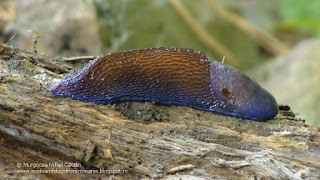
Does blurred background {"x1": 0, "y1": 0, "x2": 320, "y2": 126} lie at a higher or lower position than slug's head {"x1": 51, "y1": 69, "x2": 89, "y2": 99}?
higher

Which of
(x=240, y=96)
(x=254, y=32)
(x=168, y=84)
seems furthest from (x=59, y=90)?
(x=254, y=32)

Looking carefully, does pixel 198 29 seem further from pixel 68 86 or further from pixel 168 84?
pixel 68 86

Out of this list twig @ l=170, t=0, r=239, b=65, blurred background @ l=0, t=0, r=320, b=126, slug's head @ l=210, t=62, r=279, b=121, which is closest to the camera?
slug's head @ l=210, t=62, r=279, b=121

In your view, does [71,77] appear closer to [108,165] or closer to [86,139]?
[86,139]

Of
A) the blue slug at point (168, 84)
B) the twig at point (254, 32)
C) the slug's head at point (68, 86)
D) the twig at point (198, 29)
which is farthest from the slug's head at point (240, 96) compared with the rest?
the twig at point (254, 32)

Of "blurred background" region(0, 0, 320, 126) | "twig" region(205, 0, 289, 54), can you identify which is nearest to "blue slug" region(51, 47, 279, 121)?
Answer: "blurred background" region(0, 0, 320, 126)

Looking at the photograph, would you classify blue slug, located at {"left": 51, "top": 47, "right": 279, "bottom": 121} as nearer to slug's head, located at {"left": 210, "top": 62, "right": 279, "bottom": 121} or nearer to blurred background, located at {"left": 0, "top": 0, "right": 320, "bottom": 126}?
slug's head, located at {"left": 210, "top": 62, "right": 279, "bottom": 121}

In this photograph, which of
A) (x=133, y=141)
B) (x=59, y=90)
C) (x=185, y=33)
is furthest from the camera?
(x=185, y=33)

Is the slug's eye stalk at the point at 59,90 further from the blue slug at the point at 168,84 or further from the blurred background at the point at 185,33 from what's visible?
the blurred background at the point at 185,33
